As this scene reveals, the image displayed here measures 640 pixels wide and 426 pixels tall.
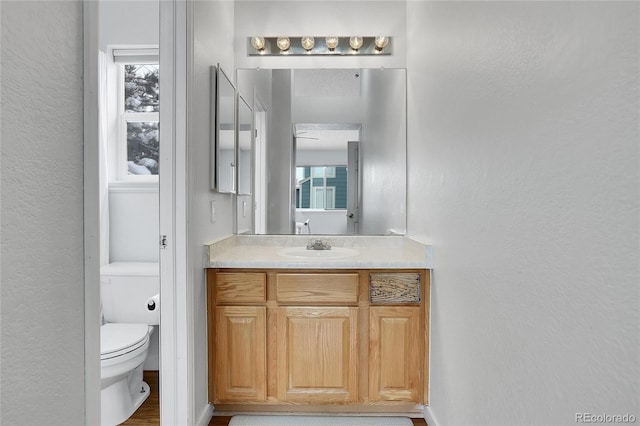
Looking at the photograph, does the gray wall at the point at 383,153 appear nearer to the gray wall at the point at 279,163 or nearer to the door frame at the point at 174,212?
the gray wall at the point at 279,163

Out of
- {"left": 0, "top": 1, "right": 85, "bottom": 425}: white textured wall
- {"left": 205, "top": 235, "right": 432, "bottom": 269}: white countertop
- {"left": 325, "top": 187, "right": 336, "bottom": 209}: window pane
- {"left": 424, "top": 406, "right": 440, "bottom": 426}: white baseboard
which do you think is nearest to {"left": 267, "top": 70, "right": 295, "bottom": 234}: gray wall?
{"left": 205, "top": 235, "right": 432, "bottom": 269}: white countertop

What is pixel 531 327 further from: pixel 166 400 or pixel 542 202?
pixel 166 400

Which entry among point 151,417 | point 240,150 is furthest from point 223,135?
point 151,417

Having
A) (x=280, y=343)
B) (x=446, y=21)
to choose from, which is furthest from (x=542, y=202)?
(x=280, y=343)

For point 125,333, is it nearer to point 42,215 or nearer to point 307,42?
point 42,215

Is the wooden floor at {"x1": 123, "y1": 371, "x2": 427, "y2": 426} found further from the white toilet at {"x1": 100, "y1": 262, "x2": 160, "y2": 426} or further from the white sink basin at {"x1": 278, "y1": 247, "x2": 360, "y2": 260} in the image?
the white sink basin at {"x1": 278, "y1": 247, "x2": 360, "y2": 260}

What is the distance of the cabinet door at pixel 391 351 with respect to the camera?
197 centimetres

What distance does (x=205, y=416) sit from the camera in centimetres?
191

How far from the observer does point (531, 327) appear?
97 cm

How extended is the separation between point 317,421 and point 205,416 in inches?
22.6

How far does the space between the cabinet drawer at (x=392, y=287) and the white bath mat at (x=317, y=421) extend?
63cm

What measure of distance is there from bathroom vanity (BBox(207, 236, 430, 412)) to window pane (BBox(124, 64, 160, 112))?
1.48m

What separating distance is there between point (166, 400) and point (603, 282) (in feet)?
5.53
